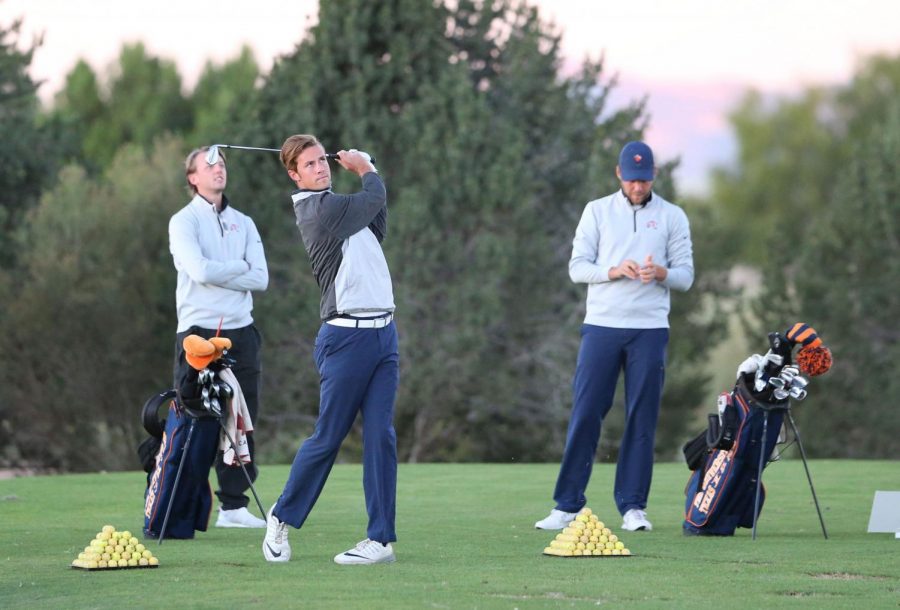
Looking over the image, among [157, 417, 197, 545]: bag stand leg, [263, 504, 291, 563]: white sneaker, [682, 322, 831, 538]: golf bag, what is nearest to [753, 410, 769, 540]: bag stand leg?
[682, 322, 831, 538]: golf bag

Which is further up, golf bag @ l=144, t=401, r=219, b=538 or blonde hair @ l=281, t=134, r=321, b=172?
blonde hair @ l=281, t=134, r=321, b=172

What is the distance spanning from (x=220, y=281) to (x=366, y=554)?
7.70 ft

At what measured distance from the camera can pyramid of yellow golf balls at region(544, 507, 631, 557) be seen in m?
7.48

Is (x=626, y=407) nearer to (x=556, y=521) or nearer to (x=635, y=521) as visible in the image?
(x=635, y=521)

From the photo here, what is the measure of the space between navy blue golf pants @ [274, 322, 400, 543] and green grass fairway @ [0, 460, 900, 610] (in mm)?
274

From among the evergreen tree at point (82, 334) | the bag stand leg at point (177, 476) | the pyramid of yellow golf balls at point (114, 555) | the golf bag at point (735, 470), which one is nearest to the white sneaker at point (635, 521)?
the golf bag at point (735, 470)

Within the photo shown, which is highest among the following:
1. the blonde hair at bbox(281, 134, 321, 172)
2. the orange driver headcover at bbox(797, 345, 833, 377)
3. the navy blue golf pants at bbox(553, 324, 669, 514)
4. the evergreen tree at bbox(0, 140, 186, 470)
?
the blonde hair at bbox(281, 134, 321, 172)

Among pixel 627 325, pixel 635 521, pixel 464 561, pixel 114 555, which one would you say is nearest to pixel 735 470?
pixel 635 521

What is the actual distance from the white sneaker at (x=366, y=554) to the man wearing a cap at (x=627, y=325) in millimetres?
1897

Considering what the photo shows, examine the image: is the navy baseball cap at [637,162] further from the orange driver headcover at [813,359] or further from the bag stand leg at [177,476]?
the bag stand leg at [177,476]

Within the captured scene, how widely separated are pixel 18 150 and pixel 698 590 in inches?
924

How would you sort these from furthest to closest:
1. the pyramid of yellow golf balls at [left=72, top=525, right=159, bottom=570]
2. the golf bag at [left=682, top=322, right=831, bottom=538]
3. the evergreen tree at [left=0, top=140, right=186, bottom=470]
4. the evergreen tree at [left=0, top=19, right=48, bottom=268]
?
the evergreen tree at [left=0, top=19, right=48, bottom=268]
the evergreen tree at [left=0, top=140, right=186, bottom=470]
the golf bag at [left=682, top=322, right=831, bottom=538]
the pyramid of yellow golf balls at [left=72, top=525, right=159, bottom=570]

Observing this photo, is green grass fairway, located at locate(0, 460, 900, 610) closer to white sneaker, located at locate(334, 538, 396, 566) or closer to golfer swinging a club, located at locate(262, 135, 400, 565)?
white sneaker, located at locate(334, 538, 396, 566)

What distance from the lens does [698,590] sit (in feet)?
21.2
